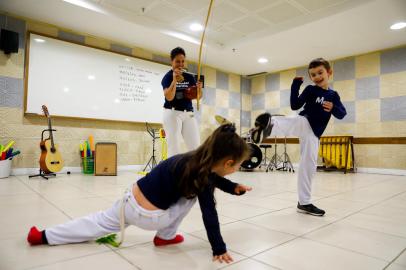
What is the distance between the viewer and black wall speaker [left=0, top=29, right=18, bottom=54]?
392cm

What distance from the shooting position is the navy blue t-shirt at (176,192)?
41.9 inches

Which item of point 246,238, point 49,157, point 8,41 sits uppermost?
point 8,41

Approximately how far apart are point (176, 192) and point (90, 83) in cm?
430

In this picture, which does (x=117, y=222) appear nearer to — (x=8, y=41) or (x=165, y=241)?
(x=165, y=241)

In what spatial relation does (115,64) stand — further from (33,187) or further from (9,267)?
(9,267)

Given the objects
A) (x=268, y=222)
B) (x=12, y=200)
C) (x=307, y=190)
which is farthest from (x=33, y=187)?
(x=307, y=190)

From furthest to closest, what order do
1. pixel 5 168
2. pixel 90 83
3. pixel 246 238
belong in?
pixel 90 83
pixel 5 168
pixel 246 238

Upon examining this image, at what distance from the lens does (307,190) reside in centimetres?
201

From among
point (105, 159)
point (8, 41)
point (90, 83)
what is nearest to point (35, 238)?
point (105, 159)

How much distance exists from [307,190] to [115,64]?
4328mm

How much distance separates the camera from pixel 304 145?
2.03 metres

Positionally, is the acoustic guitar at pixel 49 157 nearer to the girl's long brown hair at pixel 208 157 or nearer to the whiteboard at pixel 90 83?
the whiteboard at pixel 90 83

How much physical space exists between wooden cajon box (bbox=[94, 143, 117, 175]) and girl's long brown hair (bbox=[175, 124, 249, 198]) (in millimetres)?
3593

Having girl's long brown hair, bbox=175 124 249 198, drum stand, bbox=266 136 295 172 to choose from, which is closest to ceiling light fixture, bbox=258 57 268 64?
drum stand, bbox=266 136 295 172
